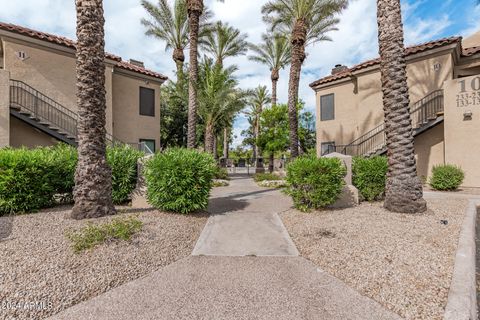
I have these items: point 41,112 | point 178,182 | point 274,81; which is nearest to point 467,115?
point 178,182

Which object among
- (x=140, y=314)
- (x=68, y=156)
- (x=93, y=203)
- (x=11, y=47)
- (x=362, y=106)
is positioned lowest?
(x=140, y=314)

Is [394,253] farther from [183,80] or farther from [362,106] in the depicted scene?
[183,80]

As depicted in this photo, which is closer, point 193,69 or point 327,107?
point 193,69

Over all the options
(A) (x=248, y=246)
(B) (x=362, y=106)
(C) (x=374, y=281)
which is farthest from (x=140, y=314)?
(B) (x=362, y=106)

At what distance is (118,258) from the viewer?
12.5ft

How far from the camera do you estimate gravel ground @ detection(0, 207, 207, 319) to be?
2.88 meters

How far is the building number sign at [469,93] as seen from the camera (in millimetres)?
11430

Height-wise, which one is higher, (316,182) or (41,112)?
(41,112)

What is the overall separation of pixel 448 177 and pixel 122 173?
558 inches

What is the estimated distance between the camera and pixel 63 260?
357cm

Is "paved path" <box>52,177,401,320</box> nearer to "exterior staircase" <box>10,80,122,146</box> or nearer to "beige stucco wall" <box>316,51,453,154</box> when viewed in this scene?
"exterior staircase" <box>10,80,122,146</box>

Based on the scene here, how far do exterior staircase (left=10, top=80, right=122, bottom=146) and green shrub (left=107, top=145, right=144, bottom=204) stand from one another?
647 cm

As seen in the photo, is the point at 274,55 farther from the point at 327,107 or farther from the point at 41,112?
the point at 41,112

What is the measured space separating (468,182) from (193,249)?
46.3ft
